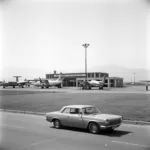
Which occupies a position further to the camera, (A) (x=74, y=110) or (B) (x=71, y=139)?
(A) (x=74, y=110)

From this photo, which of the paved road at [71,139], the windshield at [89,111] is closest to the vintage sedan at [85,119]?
the windshield at [89,111]

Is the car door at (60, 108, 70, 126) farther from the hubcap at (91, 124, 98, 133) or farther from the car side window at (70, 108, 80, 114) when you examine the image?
the hubcap at (91, 124, 98, 133)

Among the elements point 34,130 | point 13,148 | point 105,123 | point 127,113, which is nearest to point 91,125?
point 105,123

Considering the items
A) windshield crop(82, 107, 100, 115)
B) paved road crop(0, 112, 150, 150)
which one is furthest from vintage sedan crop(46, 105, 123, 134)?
paved road crop(0, 112, 150, 150)

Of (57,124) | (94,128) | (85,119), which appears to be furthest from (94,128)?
(57,124)

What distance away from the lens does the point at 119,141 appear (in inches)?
341

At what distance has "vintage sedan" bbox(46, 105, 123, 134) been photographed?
9.82m

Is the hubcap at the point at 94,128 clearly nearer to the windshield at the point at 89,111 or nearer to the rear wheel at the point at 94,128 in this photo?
the rear wheel at the point at 94,128

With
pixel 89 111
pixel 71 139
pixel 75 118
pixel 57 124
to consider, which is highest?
pixel 89 111

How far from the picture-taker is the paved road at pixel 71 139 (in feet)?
25.6

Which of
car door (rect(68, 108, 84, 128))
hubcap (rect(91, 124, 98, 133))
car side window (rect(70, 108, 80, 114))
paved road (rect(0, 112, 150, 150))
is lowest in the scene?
paved road (rect(0, 112, 150, 150))

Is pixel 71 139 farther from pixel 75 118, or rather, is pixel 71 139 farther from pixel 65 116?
pixel 65 116

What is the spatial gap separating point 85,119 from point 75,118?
24.9 inches

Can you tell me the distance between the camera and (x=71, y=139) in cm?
900
